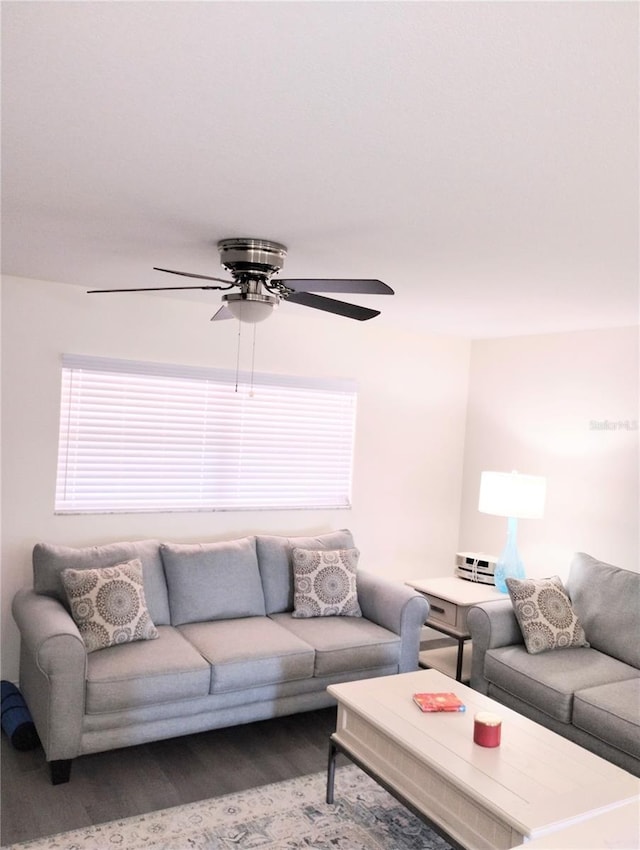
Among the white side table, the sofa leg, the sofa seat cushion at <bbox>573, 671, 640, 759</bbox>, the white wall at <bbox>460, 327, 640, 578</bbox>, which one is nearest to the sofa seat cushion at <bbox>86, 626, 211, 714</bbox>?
the sofa leg

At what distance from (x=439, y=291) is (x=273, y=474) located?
1.86 meters

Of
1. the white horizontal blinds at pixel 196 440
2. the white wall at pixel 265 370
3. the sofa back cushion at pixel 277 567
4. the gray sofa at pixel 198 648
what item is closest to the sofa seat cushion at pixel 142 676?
the gray sofa at pixel 198 648

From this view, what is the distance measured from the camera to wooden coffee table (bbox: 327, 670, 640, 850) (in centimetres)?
237

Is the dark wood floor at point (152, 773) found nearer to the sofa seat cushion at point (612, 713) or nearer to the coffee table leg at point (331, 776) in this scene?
the coffee table leg at point (331, 776)

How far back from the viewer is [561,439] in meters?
4.92

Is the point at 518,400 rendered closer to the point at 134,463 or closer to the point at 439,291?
the point at 439,291

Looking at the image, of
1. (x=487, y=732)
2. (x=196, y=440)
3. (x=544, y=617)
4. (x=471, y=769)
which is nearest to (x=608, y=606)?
(x=544, y=617)

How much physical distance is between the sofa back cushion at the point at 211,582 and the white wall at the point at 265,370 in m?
0.37

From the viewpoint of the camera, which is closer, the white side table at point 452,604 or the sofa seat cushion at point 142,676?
the sofa seat cushion at point 142,676

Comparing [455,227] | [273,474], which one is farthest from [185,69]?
[273,474]

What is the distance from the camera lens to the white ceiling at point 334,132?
1.28m

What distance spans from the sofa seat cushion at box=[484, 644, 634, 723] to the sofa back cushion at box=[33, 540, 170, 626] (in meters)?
1.93

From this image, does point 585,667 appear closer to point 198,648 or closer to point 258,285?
point 198,648

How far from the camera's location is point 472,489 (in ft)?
18.7
